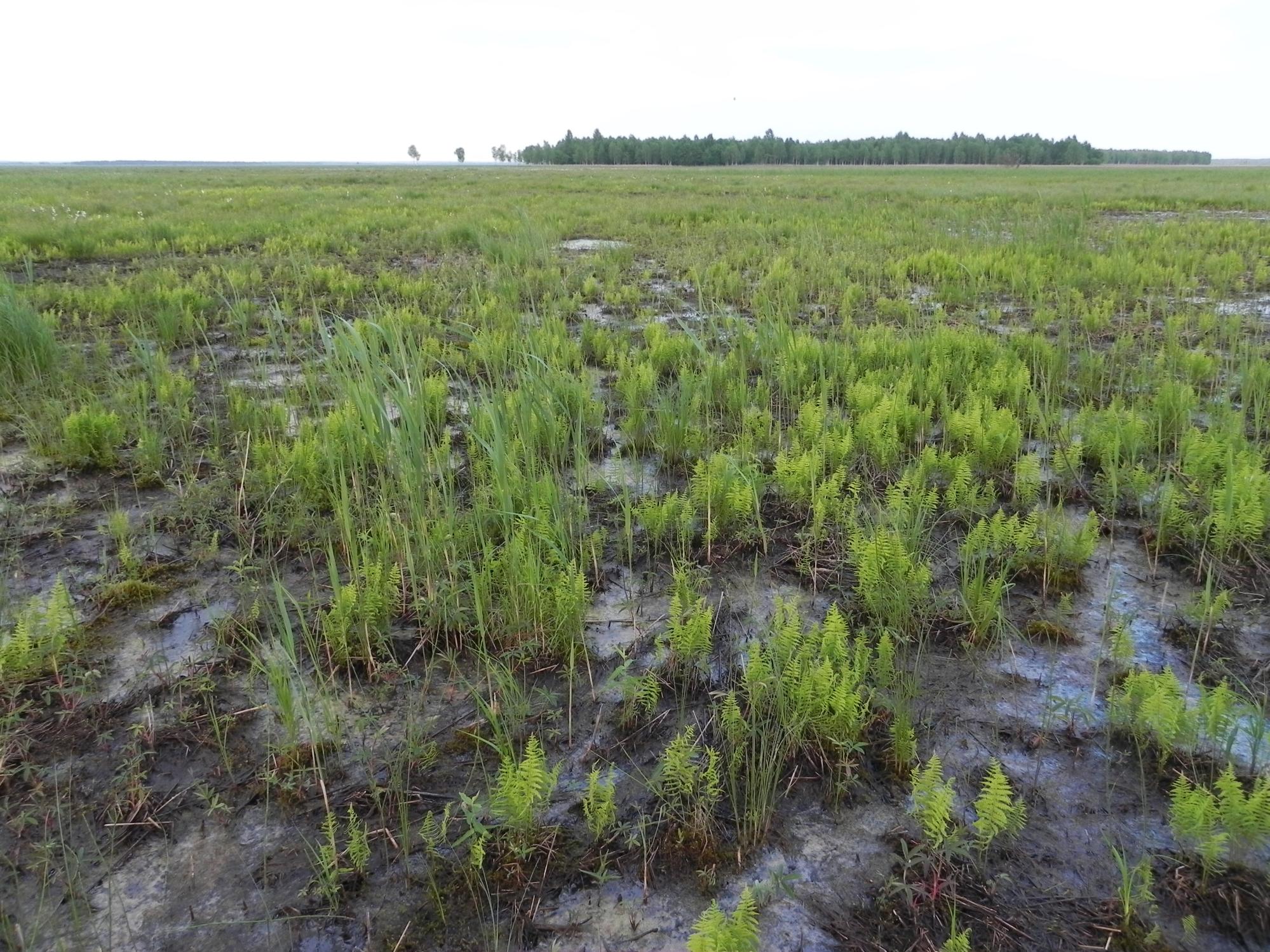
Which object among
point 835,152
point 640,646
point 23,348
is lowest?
point 640,646

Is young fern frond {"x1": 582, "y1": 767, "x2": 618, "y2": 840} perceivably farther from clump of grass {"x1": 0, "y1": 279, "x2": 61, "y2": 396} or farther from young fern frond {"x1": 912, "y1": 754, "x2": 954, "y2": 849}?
clump of grass {"x1": 0, "y1": 279, "x2": 61, "y2": 396}

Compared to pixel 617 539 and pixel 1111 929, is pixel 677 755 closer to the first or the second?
pixel 1111 929

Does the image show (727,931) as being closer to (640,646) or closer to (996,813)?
(996,813)

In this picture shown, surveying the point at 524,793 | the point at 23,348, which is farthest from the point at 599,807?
the point at 23,348

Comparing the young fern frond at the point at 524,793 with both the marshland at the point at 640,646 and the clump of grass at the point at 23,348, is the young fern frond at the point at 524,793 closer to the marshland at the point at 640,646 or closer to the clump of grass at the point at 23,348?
the marshland at the point at 640,646

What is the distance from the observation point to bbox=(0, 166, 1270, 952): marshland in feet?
5.99

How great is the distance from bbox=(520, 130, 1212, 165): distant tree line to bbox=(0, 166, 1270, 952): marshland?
3847 inches

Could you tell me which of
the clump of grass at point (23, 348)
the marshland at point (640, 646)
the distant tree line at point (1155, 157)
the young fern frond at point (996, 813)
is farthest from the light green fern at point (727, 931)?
the distant tree line at point (1155, 157)

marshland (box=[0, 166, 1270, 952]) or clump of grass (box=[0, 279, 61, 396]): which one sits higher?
clump of grass (box=[0, 279, 61, 396])

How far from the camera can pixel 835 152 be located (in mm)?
98625

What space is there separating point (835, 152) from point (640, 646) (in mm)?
108704

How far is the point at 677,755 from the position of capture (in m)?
2.02

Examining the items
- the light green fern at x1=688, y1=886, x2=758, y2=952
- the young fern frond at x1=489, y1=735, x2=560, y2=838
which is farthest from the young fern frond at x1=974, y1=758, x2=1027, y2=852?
the young fern frond at x1=489, y1=735, x2=560, y2=838

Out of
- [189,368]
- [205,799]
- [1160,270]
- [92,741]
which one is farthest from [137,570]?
[1160,270]
